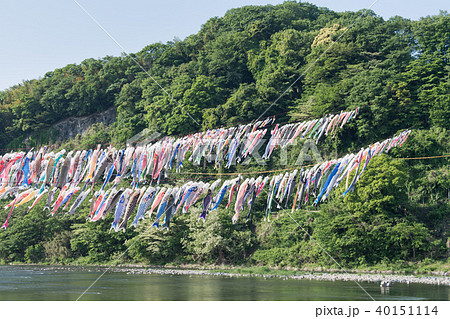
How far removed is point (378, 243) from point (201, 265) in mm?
15443

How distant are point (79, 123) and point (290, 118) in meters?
38.6

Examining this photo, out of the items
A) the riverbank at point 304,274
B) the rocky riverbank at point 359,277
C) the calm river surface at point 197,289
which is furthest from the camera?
the riverbank at point 304,274

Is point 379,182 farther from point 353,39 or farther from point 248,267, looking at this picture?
point 353,39

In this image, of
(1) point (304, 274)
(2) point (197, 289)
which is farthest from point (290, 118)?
(2) point (197, 289)

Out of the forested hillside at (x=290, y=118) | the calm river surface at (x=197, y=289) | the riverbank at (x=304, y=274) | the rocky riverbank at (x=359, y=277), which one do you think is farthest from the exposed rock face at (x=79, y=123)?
the calm river surface at (x=197, y=289)

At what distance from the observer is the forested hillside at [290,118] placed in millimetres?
36156

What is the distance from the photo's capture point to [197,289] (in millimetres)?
26547

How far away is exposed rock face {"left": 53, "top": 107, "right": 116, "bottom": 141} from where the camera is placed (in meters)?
75.6

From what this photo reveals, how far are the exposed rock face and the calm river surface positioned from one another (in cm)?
4401

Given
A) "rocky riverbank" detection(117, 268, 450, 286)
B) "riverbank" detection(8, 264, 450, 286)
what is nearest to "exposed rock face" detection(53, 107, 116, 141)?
"riverbank" detection(8, 264, 450, 286)

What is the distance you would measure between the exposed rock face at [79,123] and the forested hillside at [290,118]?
126 cm

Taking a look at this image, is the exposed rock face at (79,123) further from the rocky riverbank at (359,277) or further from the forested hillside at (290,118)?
the rocky riverbank at (359,277)

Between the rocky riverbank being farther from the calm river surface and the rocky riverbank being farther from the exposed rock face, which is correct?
the exposed rock face

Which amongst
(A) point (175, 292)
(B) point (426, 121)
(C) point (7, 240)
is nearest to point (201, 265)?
(A) point (175, 292)
